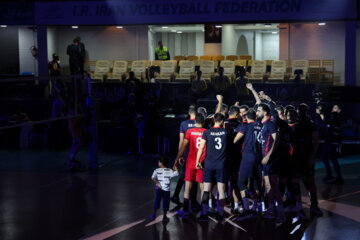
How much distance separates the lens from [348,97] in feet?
72.3

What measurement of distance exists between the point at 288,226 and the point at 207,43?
75.5 ft

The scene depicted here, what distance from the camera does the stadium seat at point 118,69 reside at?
90.0 feet

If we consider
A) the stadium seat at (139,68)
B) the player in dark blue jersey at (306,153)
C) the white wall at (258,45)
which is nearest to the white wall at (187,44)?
the white wall at (258,45)

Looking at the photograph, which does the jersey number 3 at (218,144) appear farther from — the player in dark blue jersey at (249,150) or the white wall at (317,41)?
the white wall at (317,41)

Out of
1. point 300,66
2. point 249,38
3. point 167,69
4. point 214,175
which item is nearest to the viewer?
point 214,175

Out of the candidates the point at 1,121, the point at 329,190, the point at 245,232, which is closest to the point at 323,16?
the point at 329,190

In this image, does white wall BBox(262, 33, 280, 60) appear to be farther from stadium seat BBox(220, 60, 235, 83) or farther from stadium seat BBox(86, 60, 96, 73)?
stadium seat BBox(86, 60, 96, 73)

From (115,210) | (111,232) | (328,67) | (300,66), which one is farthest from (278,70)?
(111,232)

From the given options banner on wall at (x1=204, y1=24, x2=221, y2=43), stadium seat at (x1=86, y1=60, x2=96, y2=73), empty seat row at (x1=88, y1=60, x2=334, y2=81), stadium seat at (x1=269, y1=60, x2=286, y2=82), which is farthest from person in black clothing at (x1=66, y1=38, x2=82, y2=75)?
banner on wall at (x1=204, y1=24, x2=221, y2=43)

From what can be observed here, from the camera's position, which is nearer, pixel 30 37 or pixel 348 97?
pixel 348 97

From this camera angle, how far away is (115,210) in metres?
12.1

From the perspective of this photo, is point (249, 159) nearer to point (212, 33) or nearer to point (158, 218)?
point (158, 218)

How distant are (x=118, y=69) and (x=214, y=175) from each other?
17.5 m

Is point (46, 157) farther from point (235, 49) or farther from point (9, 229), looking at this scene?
point (235, 49)
